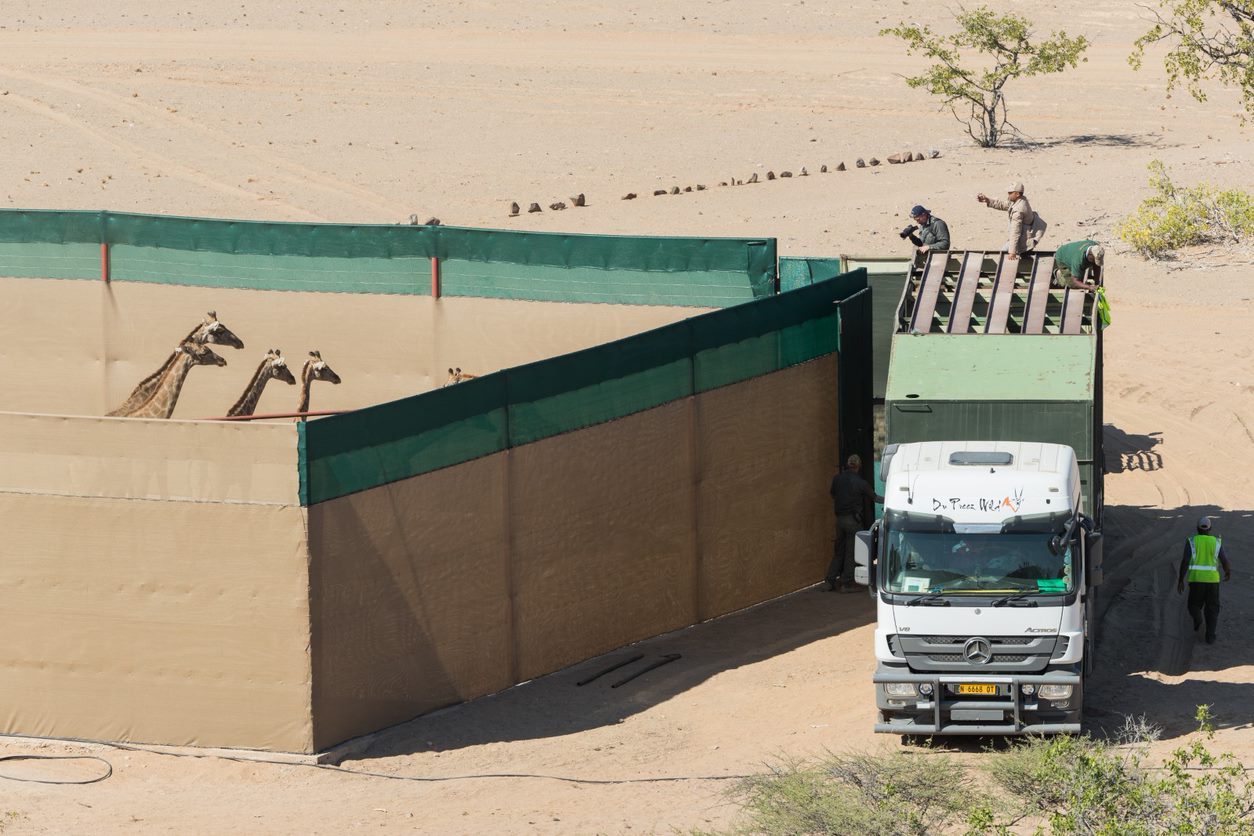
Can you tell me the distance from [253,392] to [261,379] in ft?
1.38

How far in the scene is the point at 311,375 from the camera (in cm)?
2761

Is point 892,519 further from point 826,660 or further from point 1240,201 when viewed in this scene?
point 1240,201

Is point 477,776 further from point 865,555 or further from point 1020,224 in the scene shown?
point 1020,224

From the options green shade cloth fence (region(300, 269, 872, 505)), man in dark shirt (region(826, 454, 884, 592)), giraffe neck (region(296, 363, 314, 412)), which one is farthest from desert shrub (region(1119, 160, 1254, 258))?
giraffe neck (region(296, 363, 314, 412))

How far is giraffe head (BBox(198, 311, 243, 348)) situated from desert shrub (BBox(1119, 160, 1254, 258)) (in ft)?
65.4

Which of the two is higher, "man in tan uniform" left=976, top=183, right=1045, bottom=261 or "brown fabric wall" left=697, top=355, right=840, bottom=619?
"man in tan uniform" left=976, top=183, right=1045, bottom=261

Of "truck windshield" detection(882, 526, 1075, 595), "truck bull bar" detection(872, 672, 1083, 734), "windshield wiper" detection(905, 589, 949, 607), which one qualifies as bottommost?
"truck bull bar" detection(872, 672, 1083, 734)

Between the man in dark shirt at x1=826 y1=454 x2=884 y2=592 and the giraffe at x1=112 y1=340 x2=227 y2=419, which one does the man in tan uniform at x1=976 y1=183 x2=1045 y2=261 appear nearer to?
the man in dark shirt at x1=826 y1=454 x2=884 y2=592

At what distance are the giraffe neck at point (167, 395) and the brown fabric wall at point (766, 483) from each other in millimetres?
8775

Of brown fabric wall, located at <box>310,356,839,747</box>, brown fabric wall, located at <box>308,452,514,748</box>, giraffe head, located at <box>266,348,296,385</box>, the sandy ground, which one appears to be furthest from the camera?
giraffe head, located at <box>266,348,296,385</box>

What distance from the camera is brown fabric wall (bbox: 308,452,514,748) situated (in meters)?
17.6

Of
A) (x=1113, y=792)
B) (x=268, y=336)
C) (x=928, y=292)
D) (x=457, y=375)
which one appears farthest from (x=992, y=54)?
(x=1113, y=792)

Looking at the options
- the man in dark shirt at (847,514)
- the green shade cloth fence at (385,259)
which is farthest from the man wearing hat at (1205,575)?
the green shade cloth fence at (385,259)

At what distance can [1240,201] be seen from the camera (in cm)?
4031
